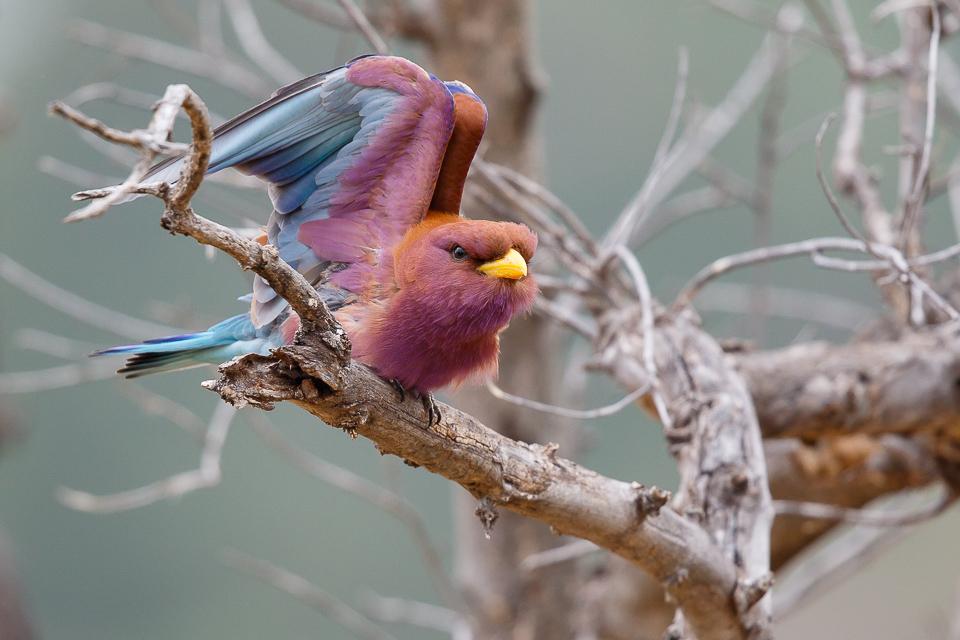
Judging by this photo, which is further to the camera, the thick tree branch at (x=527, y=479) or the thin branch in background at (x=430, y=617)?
the thin branch in background at (x=430, y=617)

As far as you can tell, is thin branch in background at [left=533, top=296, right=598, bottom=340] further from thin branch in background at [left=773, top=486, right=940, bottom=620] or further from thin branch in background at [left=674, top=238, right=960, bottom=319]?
thin branch in background at [left=773, top=486, right=940, bottom=620]

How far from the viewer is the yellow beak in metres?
Answer: 1.25

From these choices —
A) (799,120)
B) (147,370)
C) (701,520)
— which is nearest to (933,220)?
(799,120)

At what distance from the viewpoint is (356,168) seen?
136 centimetres

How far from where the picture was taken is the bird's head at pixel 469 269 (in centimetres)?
125

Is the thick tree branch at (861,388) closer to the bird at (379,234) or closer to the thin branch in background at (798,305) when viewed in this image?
the bird at (379,234)

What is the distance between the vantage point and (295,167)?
134 cm

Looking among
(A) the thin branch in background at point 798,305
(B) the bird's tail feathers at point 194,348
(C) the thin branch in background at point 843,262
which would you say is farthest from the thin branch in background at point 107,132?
(A) the thin branch in background at point 798,305

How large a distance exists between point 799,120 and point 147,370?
4.46 m

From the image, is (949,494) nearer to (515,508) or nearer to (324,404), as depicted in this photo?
(515,508)

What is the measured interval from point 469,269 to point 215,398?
3.36 metres

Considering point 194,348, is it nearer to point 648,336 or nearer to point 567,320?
→ point 648,336

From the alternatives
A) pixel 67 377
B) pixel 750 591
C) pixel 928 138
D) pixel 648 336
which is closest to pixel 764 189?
pixel 928 138

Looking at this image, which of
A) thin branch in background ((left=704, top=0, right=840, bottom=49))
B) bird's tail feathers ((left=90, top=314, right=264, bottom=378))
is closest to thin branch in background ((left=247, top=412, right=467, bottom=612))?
bird's tail feathers ((left=90, top=314, right=264, bottom=378))
